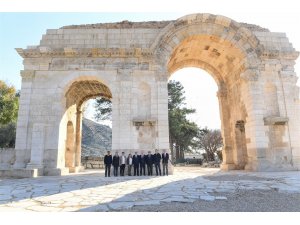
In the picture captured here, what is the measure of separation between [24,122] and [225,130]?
11562 millimetres

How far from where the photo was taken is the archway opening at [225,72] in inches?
544

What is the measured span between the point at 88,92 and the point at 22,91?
430cm

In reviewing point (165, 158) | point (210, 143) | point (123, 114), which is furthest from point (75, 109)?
point (210, 143)

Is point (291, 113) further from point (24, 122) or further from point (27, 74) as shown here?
point (27, 74)

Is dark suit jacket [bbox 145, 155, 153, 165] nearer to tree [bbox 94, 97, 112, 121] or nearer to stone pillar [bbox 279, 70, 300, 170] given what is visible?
stone pillar [bbox 279, 70, 300, 170]

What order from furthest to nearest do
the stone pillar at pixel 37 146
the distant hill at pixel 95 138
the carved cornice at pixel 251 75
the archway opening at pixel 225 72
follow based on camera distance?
the distant hill at pixel 95 138 < the archway opening at pixel 225 72 < the carved cornice at pixel 251 75 < the stone pillar at pixel 37 146

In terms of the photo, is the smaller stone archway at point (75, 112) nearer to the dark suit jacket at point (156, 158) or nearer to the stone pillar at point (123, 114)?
the stone pillar at point (123, 114)

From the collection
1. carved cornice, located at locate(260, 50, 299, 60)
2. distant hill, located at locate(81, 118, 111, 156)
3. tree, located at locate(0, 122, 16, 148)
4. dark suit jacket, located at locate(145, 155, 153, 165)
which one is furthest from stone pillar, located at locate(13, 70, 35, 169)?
distant hill, located at locate(81, 118, 111, 156)

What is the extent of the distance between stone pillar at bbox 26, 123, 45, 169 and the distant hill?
130ft

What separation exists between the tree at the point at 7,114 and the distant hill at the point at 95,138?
25.3 metres

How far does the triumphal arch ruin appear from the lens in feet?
38.9

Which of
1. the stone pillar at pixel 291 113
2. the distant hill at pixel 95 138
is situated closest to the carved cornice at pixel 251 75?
the stone pillar at pixel 291 113

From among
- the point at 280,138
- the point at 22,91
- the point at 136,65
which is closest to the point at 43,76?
the point at 22,91

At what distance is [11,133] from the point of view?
75.8 feet
